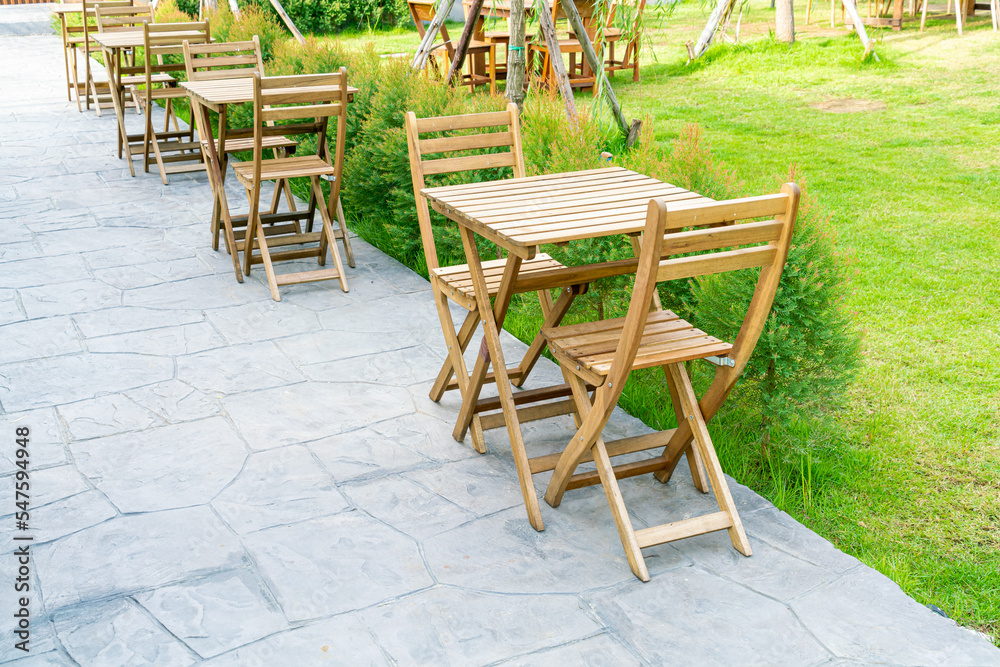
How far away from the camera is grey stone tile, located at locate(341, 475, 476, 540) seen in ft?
9.64

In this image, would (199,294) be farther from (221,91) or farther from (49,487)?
(49,487)

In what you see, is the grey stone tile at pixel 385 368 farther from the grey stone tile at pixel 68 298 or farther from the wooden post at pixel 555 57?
the wooden post at pixel 555 57

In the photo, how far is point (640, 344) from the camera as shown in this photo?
2775 mm

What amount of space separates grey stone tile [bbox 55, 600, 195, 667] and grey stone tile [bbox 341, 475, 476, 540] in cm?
80

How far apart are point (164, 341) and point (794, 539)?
3102 mm

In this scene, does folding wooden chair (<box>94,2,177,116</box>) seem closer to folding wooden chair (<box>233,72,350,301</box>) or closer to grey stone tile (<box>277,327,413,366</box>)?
folding wooden chair (<box>233,72,350,301</box>)

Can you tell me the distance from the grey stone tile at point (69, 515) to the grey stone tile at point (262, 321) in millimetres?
1444

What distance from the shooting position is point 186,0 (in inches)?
701

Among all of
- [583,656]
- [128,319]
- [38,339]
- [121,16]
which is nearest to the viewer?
[583,656]

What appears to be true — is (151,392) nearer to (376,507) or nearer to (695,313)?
(376,507)

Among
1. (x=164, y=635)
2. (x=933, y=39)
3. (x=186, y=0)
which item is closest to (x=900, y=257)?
(x=164, y=635)

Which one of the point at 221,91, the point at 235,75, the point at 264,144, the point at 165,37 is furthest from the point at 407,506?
the point at 165,37

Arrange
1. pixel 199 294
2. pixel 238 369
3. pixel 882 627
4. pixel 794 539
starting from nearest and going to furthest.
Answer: pixel 882 627
pixel 794 539
pixel 238 369
pixel 199 294

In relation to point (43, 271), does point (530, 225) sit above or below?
above
